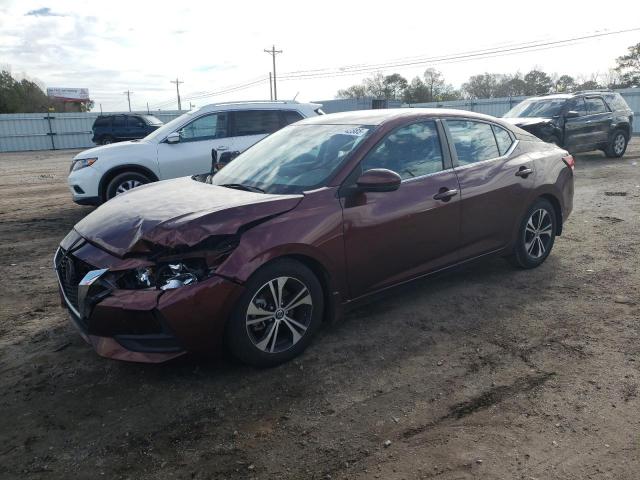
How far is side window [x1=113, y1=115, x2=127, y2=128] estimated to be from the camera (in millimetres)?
25531

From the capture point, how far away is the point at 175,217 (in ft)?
11.1

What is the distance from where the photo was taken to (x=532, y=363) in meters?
3.50

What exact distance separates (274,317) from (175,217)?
0.92 metres

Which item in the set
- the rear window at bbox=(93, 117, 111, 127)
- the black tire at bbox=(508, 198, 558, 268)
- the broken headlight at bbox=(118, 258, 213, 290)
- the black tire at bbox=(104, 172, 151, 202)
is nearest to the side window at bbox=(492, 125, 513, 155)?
the black tire at bbox=(508, 198, 558, 268)

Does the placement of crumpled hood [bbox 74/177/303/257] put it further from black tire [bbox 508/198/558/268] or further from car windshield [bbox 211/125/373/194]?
black tire [bbox 508/198/558/268]

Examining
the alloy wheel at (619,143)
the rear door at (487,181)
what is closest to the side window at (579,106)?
the alloy wheel at (619,143)

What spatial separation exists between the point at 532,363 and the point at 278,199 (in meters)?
2.04

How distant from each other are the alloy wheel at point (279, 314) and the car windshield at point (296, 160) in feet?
2.47

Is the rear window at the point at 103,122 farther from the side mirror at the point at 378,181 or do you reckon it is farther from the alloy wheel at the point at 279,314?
the alloy wheel at the point at 279,314

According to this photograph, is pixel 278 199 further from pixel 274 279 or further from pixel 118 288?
pixel 118 288

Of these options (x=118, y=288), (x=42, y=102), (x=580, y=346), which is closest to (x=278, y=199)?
(x=118, y=288)

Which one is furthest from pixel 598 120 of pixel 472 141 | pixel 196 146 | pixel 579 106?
pixel 472 141

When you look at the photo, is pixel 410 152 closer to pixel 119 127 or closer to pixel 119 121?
pixel 119 127

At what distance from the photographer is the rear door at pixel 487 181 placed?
14.9 ft
